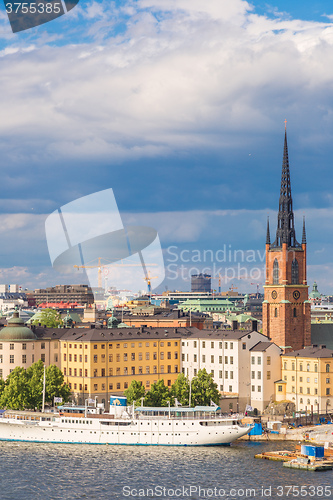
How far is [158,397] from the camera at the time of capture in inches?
5630

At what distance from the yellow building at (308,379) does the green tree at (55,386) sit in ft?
109

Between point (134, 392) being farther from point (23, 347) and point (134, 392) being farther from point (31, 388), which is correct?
point (23, 347)

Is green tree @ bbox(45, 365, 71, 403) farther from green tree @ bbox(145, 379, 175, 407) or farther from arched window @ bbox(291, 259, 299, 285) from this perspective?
arched window @ bbox(291, 259, 299, 285)

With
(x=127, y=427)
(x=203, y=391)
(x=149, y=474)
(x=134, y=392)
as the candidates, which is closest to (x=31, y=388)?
(x=134, y=392)

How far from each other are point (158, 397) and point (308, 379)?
23709 millimetres

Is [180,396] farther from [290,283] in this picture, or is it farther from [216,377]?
[290,283]

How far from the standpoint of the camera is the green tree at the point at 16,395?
463ft

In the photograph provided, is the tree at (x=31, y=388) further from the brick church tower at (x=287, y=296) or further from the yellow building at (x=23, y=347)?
the brick church tower at (x=287, y=296)

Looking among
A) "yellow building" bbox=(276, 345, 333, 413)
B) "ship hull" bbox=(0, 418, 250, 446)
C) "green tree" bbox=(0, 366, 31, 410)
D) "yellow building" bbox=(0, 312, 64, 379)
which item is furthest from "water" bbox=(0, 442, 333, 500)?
"yellow building" bbox=(0, 312, 64, 379)

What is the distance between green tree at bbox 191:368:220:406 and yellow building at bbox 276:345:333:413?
13.1 metres

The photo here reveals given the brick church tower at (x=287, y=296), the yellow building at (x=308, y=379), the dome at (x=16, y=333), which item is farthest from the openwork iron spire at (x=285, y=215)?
the dome at (x=16, y=333)

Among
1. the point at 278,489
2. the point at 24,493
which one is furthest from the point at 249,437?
the point at 24,493

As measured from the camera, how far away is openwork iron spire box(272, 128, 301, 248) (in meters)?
176

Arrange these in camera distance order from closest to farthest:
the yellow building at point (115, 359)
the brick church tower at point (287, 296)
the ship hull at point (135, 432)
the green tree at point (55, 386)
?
the ship hull at point (135, 432)
the green tree at point (55, 386)
the yellow building at point (115, 359)
the brick church tower at point (287, 296)
